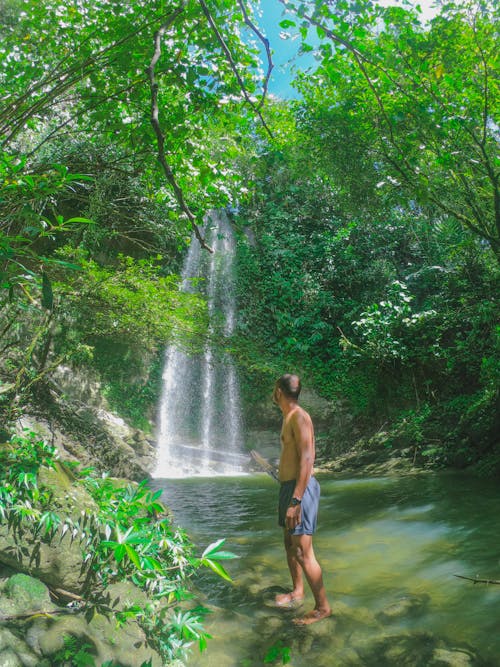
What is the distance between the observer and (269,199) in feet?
55.7

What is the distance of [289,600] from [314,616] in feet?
1.01

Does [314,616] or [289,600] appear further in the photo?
[289,600]

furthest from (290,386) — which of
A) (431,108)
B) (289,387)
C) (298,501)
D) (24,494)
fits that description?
(431,108)

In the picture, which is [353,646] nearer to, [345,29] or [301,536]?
[301,536]

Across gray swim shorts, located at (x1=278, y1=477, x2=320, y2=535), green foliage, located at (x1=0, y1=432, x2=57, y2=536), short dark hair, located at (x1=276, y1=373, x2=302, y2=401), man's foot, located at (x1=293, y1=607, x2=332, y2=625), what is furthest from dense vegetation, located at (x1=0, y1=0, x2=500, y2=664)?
man's foot, located at (x1=293, y1=607, x2=332, y2=625)

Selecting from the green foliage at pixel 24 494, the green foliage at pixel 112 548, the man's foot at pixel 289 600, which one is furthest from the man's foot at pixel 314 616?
the green foliage at pixel 24 494

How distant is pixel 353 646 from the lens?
256cm

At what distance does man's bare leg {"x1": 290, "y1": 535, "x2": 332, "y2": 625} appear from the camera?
2.89m

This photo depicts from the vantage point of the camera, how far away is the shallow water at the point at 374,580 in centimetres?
250

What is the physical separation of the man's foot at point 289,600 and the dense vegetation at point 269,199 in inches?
103

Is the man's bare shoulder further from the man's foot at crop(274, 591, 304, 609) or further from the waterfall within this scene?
the waterfall

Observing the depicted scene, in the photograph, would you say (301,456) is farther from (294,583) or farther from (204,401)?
(204,401)

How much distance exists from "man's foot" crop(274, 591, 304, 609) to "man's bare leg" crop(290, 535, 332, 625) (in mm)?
172

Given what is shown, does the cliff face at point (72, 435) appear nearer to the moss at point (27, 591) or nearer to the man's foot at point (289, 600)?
the man's foot at point (289, 600)
